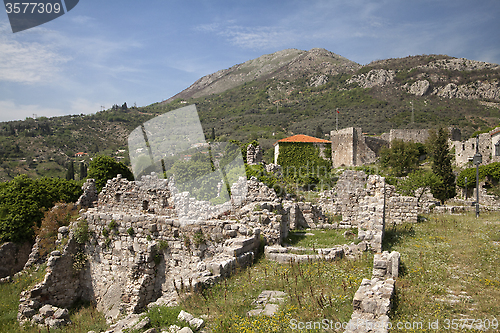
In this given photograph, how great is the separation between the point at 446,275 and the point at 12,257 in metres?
15.9

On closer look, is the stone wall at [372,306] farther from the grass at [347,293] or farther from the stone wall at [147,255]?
the stone wall at [147,255]

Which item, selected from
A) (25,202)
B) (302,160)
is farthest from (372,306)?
(302,160)

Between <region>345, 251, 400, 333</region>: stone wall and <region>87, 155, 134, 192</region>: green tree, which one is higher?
<region>87, 155, 134, 192</region>: green tree

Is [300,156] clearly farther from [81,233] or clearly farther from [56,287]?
[56,287]

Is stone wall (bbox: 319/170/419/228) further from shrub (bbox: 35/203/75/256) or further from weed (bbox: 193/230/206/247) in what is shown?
shrub (bbox: 35/203/75/256)

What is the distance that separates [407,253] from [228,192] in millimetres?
7257

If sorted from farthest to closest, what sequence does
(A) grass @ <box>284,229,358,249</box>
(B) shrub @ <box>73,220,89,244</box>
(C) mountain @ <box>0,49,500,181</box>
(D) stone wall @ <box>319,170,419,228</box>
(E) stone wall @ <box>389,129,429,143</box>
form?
(C) mountain @ <box>0,49,500,181</box> → (E) stone wall @ <box>389,129,429,143</box> → (D) stone wall @ <box>319,170,419,228</box> → (B) shrub @ <box>73,220,89,244</box> → (A) grass @ <box>284,229,358,249</box>

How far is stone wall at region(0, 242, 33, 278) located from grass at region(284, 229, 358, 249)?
38.7ft

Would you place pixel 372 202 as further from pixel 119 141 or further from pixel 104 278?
pixel 119 141

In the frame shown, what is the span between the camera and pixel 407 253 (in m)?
7.62

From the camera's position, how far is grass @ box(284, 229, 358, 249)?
29.3ft

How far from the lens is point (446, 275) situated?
6.14 metres

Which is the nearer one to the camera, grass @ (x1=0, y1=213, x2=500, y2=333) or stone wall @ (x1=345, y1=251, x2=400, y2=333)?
stone wall @ (x1=345, y1=251, x2=400, y2=333)

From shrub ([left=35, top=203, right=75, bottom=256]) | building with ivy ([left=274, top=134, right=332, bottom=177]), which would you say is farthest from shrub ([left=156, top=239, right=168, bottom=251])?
building with ivy ([left=274, top=134, right=332, bottom=177])
